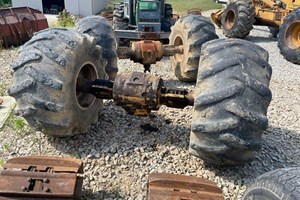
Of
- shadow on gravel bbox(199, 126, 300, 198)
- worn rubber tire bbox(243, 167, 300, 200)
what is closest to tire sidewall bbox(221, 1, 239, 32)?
shadow on gravel bbox(199, 126, 300, 198)

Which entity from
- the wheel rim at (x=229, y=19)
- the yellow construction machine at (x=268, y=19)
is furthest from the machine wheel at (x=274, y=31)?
the wheel rim at (x=229, y=19)

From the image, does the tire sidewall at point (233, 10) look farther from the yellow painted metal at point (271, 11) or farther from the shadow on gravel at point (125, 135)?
the shadow on gravel at point (125, 135)

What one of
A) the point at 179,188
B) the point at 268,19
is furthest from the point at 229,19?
the point at 179,188

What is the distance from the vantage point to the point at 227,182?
3418 mm

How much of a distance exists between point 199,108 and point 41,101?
1.44 meters

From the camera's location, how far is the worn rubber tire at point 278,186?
2.04 m

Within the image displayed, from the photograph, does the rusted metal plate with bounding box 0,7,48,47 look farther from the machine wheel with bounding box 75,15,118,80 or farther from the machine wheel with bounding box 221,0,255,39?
the machine wheel with bounding box 221,0,255,39

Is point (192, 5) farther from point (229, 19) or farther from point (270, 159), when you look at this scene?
point (270, 159)

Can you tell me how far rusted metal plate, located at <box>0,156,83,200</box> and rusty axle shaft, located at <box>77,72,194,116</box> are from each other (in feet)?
2.96

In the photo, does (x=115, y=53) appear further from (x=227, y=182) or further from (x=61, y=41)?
(x=227, y=182)

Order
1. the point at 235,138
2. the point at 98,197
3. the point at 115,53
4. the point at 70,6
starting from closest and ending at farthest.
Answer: the point at 235,138
the point at 98,197
the point at 115,53
the point at 70,6

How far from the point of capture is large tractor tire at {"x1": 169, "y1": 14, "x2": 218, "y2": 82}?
18.2ft

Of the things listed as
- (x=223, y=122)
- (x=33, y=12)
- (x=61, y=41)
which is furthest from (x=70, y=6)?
(x=223, y=122)

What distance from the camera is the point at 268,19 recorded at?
10.4 m
